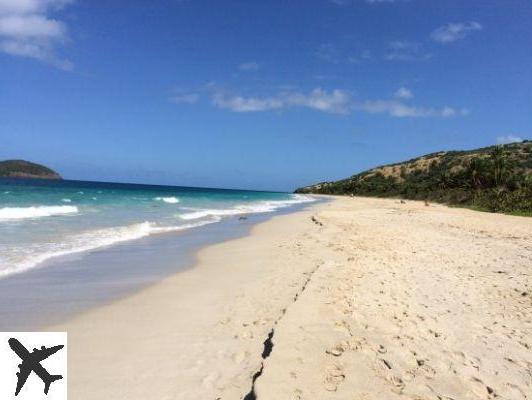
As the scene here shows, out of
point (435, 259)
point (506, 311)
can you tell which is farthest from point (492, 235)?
point (506, 311)

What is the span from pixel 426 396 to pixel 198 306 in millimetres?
4482

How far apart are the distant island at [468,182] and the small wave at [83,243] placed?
27897 millimetres

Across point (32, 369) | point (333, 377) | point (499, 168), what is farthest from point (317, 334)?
point (499, 168)

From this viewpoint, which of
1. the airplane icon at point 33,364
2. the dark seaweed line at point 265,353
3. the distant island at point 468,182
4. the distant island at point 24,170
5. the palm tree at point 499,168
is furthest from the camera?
the distant island at point 24,170

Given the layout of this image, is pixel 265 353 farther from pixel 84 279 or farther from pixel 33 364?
pixel 84 279

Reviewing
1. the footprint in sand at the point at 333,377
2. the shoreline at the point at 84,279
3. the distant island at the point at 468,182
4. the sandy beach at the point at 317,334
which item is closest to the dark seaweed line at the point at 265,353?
the sandy beach at the point at 317,334

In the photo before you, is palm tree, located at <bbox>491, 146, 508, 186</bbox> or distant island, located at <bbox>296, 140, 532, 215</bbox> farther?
palm tree, located at <bbox>491, 146, 508, 186</bbox>

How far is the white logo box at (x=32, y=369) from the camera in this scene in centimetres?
438

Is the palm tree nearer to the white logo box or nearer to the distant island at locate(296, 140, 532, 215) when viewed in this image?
the distant island at locate(296, 140, 532, 215)

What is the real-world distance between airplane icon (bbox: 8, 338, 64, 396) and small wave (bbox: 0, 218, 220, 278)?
5419 millimetres

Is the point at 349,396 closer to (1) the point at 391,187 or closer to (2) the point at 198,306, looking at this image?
(2) the point at 198,306

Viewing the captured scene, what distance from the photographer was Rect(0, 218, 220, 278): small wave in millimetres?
10703

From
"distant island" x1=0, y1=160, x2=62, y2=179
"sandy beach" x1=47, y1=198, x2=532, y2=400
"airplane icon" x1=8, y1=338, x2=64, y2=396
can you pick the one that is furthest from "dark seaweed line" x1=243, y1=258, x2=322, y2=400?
"distant island" x1=0, y1=160, x2=62, y2=179

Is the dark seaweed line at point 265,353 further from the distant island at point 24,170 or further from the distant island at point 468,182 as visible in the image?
the distant island at point 24,170
